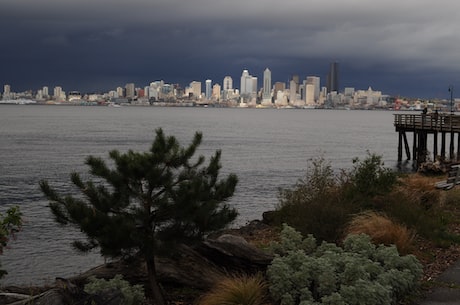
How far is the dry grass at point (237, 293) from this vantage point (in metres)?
7.97

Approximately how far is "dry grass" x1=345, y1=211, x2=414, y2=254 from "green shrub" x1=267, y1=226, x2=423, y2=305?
2.04 metres

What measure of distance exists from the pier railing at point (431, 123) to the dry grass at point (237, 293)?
41.0 m

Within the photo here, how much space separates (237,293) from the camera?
26.3 ft

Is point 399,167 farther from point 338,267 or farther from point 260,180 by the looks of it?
point 338,267

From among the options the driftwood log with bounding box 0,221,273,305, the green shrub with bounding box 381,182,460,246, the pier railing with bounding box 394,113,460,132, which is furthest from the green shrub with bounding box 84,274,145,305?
the pier railing with bounding box 394,113,460,132

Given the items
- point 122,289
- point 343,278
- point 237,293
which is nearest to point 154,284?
point 122,289

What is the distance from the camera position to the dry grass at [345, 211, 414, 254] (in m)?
11.4

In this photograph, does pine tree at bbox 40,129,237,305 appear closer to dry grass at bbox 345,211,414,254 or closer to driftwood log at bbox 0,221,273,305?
driftwood log at bbox 0,221,273,305

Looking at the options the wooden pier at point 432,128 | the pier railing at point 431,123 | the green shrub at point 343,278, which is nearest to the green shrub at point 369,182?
the green shrub at point 343,278

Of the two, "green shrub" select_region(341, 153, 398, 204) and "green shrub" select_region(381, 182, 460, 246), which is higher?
"green shrub" select_region(341, 153, 398, 204)

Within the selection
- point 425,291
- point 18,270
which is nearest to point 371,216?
point 425,291

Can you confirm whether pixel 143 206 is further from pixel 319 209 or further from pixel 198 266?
pixel 319 209

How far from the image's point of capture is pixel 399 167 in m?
54.3

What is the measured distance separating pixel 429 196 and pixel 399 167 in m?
38.3
